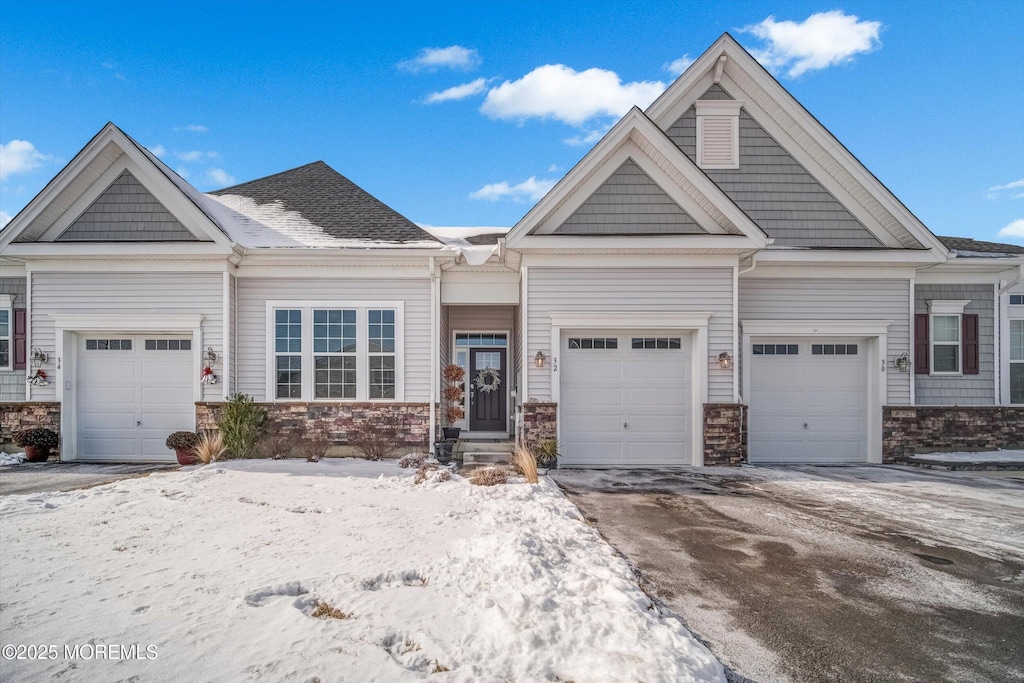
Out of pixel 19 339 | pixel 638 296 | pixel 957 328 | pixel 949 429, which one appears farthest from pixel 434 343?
pixel 957 328

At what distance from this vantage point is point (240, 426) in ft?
29.9

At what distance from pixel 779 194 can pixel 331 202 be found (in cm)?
937

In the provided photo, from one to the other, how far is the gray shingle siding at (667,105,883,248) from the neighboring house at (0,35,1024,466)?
0.14ft

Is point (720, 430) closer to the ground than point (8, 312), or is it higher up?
closer to the ground

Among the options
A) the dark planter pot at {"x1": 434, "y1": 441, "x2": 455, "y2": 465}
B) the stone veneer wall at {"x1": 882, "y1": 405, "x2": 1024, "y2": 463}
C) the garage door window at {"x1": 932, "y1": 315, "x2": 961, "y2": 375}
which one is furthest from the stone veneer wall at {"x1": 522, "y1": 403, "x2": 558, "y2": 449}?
the garage door window at {"x1": 932, "y1": 315, "x2": 961, "y2": 375}

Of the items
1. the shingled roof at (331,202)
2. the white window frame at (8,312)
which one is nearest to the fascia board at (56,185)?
the white window frame at (8,312)

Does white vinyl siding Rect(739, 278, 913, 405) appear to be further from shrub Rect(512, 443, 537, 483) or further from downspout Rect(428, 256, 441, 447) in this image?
downspout Rect(428, 256, 441, 447)

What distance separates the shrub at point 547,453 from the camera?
907 cm

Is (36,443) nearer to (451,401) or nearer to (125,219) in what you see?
(125,219)

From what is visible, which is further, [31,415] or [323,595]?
[31,415]

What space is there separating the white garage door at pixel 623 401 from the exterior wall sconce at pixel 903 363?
4159 millimetres

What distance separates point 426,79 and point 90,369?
12.7m

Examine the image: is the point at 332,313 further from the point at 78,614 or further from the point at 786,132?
the point at 786,132

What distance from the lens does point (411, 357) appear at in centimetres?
1003
